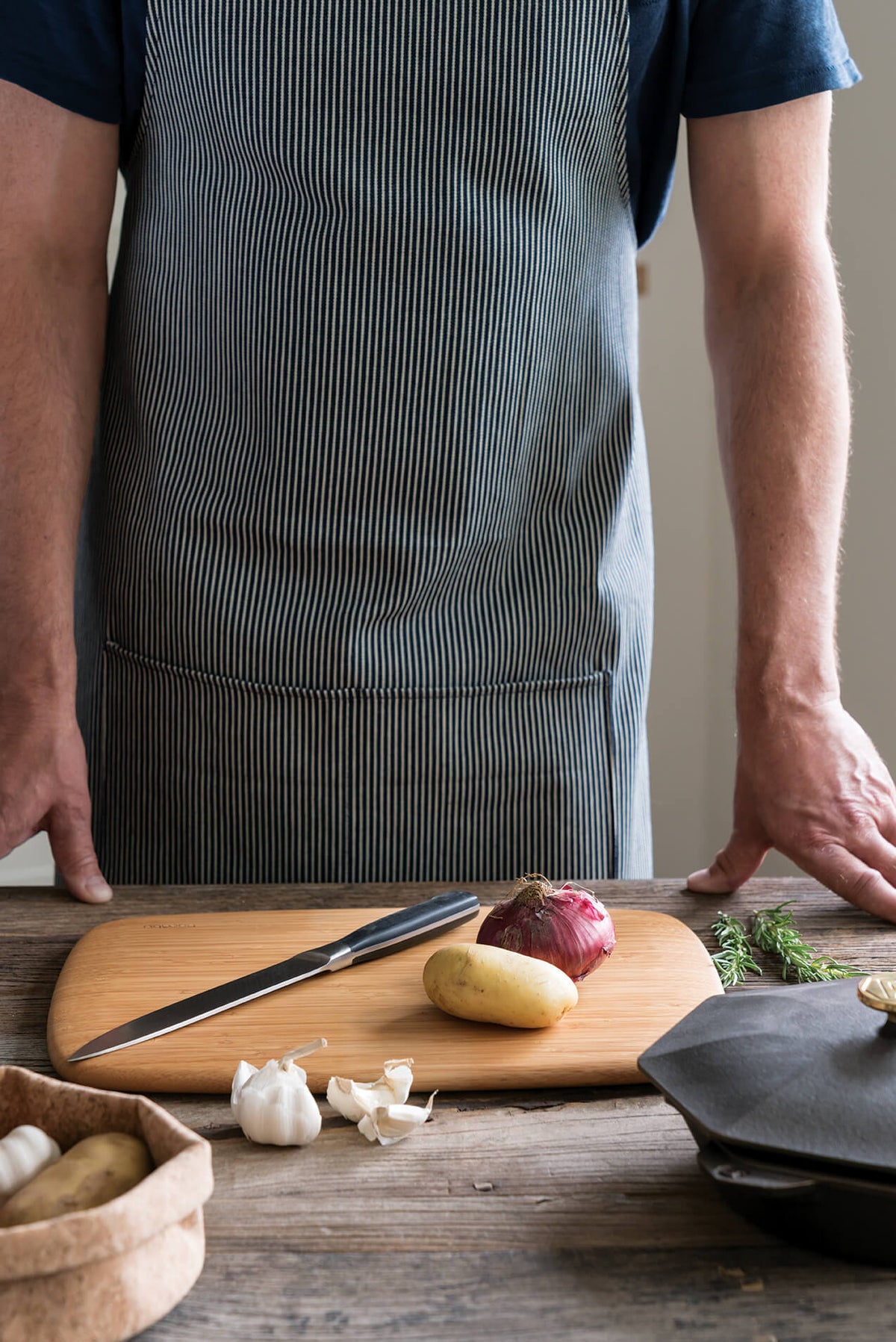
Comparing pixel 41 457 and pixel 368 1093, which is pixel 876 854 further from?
pixel 41 457

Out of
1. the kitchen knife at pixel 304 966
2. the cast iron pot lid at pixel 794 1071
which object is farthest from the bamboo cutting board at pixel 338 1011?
the cast iron pot lid at pixel 794 1071

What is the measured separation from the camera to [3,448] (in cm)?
111

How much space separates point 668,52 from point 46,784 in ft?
2.81

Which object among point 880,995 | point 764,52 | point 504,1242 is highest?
point 764,52

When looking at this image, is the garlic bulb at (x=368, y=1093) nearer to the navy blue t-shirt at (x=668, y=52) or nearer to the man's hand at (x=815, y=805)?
the man's hand at (x=815, y=805)

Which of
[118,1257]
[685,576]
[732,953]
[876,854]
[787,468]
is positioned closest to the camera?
[118,1257]

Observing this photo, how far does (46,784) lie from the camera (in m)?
1.04

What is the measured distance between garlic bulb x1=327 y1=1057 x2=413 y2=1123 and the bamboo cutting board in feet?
0.10

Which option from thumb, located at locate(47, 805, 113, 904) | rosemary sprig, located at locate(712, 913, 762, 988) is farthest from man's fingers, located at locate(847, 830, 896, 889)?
thumb, located at locate(47, 805, 113, 904)

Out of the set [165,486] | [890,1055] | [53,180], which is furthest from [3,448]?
[890,1055]

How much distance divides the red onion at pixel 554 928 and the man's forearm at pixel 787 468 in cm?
31

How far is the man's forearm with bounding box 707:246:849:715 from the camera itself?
3.39 ft

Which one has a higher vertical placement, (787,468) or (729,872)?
(787,468)

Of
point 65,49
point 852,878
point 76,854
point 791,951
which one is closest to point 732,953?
point 791,951
